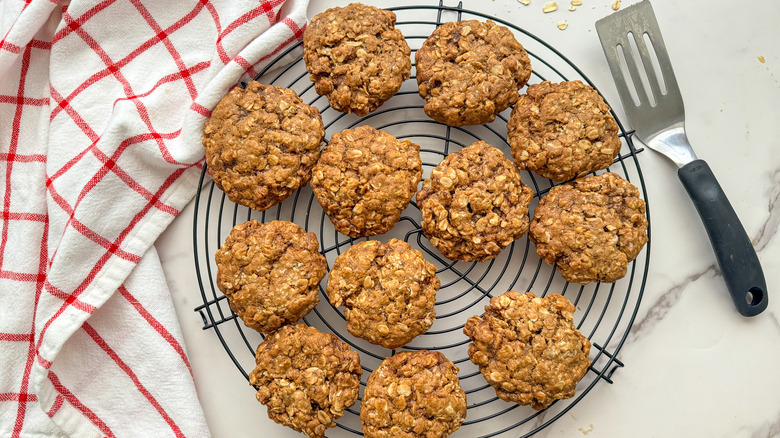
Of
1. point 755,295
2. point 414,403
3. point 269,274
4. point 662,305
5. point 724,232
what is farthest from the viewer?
point 662,305

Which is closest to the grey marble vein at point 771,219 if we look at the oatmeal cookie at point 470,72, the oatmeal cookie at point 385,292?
the oatmeal cookie at point 470,72

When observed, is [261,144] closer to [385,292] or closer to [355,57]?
[355,57]

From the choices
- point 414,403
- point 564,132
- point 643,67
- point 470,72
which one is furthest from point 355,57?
point 414,403

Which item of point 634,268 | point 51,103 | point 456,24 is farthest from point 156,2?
point 634,268

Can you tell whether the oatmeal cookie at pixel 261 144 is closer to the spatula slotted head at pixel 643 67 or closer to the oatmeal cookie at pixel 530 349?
the oatmeal cookie at pixel 530 349

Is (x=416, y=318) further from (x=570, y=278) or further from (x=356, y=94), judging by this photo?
(x=356, y=94)

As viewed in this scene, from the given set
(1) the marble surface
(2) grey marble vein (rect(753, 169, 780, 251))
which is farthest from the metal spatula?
(2) grey marble vein (rect(753, 169, 780, 251))

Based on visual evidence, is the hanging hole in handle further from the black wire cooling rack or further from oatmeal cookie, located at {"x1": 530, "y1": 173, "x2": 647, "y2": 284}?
oatmeal cookie, located at {"x1": 530, "y1": 173, "x2": 647, "y2": 284}
